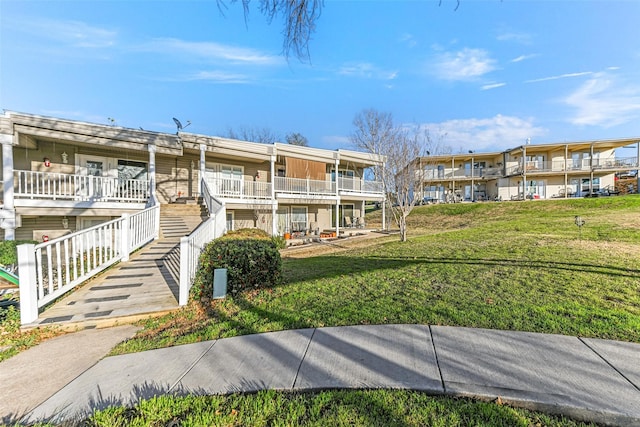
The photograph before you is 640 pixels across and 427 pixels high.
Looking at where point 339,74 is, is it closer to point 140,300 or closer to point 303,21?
point 303,21

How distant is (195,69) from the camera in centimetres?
1570

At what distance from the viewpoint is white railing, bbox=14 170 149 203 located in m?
9.74

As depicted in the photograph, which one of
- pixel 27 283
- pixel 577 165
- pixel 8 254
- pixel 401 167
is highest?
pixel 577 165

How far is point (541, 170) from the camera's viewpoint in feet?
92.3

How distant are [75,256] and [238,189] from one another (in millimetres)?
9561

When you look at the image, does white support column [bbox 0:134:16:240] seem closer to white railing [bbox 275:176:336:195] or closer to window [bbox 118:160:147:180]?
window [bbox 118:160:147:180]

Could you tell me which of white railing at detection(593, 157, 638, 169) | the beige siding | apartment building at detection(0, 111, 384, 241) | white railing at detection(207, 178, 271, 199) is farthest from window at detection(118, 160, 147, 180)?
white railing at detection(593, 157, 638, 169)

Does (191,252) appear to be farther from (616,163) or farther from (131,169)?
(616,163)

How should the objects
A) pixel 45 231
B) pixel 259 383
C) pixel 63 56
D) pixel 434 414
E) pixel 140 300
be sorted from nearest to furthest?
1. pixel 434 414
2. pixel 259 383
3. pixel 140 300
4. pixel 45 231
5. pixel 63 56

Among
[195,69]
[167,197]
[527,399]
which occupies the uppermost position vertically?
[195,69]

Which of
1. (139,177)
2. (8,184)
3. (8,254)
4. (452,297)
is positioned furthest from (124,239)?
(452,297)

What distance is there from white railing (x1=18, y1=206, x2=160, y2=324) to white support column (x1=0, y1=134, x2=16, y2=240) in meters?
2.19

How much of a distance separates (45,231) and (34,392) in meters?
12.0

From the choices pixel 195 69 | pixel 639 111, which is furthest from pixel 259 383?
pixel 639 111
